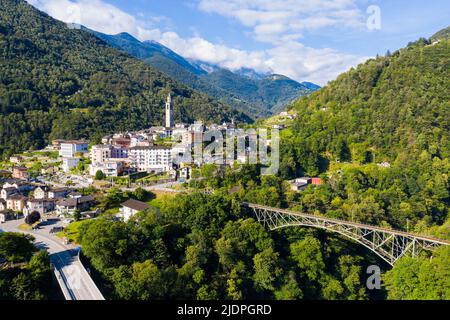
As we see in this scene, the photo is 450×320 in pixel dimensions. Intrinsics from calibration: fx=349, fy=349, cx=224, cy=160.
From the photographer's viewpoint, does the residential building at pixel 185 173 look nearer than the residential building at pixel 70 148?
Yes

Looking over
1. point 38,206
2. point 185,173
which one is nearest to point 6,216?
point 38,206

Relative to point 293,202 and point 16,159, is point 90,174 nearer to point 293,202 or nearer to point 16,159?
point 16,159

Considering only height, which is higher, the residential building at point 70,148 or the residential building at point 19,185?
the residential building at point 70,148

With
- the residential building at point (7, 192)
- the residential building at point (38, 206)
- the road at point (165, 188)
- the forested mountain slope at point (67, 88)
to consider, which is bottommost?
the residential building at point (38, 206)

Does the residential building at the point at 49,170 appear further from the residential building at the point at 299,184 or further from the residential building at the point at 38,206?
the residential building at the point at 299,184

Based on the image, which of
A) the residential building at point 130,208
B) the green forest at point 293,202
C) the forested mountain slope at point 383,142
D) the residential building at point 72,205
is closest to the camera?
the green forest at point 293,202

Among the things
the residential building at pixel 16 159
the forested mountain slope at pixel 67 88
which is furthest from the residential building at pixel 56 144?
the residential building at pixel 16 159

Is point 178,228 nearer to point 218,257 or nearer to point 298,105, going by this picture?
point 218,257
